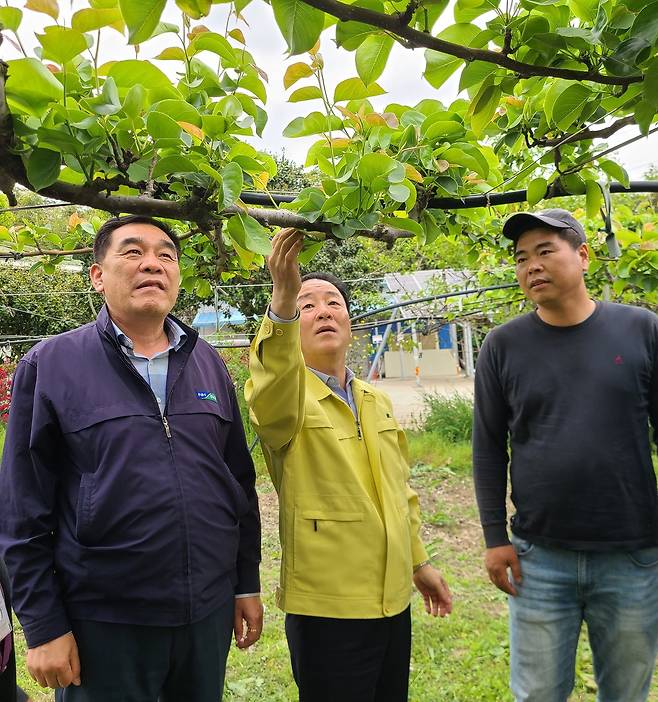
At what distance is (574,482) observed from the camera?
1611 millimetres

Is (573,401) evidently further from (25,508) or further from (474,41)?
(25,508)

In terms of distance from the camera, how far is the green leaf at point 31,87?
838 mm

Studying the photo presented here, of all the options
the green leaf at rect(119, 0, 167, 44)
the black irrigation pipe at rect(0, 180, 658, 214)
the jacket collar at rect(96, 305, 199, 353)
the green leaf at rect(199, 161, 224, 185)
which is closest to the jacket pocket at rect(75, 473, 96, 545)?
the jacket collar at rect(96, 305, 199, 353)

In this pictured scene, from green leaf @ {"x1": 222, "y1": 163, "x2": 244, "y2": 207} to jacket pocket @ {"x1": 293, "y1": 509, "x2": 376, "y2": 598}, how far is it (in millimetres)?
916

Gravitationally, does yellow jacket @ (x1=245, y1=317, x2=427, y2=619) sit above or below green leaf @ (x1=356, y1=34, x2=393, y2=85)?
below

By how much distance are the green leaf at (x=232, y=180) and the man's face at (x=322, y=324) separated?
0.76 meters

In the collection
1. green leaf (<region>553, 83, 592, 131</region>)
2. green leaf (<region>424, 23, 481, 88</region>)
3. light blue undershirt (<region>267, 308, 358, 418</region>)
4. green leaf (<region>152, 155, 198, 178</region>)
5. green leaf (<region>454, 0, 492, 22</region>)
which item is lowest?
light blue undershirt (<region>267, 308, 358, 418</region>)

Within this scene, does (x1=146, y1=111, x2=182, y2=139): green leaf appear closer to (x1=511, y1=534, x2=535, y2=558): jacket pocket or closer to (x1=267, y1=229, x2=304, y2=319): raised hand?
(x1=267, y1=229, x2=304, y2=319): raised hand

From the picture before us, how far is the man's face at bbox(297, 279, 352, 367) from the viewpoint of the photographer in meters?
1.74

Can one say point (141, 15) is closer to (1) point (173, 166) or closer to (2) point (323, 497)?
(1) point (173, 166)

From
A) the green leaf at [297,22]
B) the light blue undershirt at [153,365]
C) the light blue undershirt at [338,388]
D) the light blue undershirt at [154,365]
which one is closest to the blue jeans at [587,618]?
the light blue undershirt at [338,388]

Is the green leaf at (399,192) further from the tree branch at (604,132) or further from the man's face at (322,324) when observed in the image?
the man's face at (322,324)

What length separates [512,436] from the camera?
1795 mm

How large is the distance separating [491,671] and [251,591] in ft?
5.50
